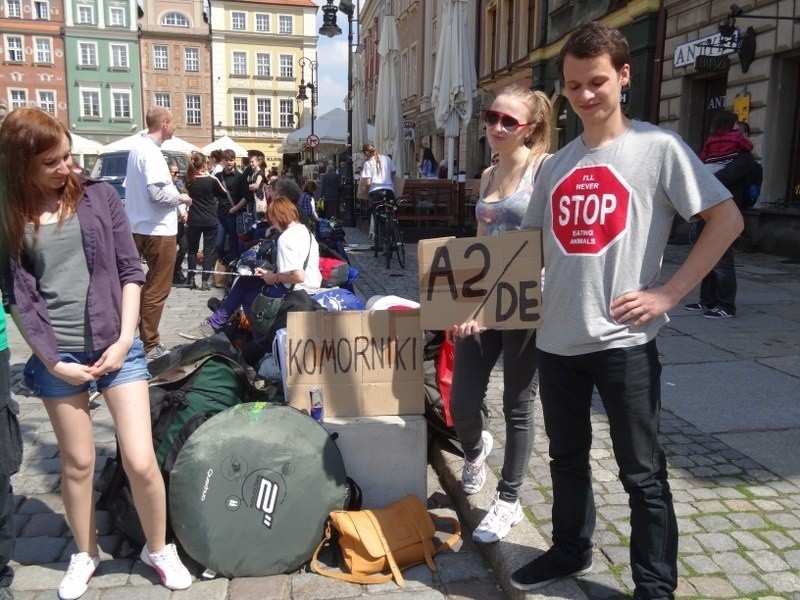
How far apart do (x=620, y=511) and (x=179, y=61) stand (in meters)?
64.4

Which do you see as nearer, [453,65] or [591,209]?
[591,209]

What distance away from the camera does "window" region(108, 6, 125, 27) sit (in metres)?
58.1

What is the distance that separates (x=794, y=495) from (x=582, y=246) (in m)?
1.93

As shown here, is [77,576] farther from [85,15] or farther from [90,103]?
[85,15]

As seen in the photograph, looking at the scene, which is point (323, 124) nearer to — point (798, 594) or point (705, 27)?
point (705, 27)

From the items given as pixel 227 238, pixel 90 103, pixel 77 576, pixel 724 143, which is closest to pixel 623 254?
pixel 77 576

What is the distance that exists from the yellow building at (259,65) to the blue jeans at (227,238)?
5285cm

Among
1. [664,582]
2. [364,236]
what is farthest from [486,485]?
[364,236]

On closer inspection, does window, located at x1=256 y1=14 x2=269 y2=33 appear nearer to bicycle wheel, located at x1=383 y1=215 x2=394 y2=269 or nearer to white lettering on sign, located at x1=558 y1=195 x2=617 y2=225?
bicycle wheel, located at x1=383 y1=215 x2=394 y2=269

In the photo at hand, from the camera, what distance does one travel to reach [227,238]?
10992 millimetres

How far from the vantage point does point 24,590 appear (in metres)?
2.82

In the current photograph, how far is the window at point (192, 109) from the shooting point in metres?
61.6

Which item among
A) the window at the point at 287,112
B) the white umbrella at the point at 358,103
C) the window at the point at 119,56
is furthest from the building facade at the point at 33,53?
the white umbrella at the point at 358,103

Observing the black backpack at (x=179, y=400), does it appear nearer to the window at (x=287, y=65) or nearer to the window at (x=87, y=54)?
the window at (x=87, y=54)
